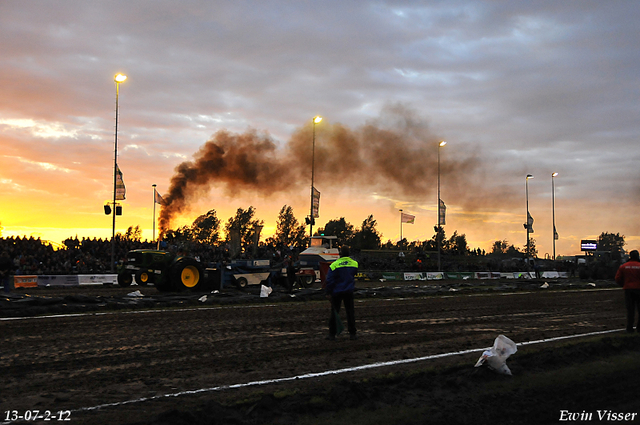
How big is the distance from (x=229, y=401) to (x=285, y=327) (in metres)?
5.89

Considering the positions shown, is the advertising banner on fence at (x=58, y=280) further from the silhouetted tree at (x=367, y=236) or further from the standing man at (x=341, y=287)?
the silhouetted tree at (x=367, y=236)

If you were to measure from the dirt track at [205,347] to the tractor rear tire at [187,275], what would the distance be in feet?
17.6

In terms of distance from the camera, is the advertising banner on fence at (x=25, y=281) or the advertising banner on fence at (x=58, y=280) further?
the advertising banner on fence at (x=58, y=280)

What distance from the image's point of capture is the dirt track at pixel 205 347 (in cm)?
A: 591

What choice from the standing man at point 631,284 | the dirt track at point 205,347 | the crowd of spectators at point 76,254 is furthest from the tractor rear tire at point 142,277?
the standing man at point 631,284

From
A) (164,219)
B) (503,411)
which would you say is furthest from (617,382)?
(164,219)

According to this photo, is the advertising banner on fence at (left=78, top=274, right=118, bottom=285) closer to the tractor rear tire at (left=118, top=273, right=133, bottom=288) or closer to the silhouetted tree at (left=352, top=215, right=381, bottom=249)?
the tractor rear tire at (left=118, top=273, right=133, bottom=288)

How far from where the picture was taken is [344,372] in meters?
7.11

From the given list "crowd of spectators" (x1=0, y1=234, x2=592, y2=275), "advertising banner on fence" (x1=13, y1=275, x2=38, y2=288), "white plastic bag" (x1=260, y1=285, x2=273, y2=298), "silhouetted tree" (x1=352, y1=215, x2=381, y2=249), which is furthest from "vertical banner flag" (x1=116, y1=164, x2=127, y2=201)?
"silhouetted tree" (x1=352, y1=215, x2=381, y2=249)

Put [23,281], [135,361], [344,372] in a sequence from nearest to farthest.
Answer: [344,372]
[135,361]
[23,281]

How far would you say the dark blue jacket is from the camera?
998 cm

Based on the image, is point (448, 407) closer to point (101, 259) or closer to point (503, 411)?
point (503, 411)

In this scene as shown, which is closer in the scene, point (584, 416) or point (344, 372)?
point (584, 416)

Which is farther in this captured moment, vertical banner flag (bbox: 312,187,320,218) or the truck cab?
vertical banner flag (bbox: 312,187,320,218)
